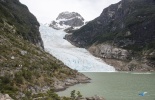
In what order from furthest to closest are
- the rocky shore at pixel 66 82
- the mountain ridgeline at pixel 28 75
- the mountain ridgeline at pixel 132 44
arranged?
1. the mountain ridgeline at pixel 132 44
2. the rocky shore at pixel 66 82
3. the mountain ridgeline at pixel 28 75

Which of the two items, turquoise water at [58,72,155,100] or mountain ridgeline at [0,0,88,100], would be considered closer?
mountain ridgeline at [0,0,88,100]

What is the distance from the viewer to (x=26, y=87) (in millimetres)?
52312

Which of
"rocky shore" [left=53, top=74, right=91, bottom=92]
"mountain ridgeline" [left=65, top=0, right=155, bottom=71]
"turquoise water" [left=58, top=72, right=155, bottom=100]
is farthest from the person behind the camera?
"mountain ridgeline" [left=65, top=0, right=155, bottom=71]

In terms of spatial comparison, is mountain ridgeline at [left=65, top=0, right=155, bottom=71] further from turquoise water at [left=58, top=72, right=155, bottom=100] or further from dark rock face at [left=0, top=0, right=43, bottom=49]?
turquoise water at [left=58, top=72, right=155, bottom=100]

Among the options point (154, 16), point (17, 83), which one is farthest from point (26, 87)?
point (154, 16)

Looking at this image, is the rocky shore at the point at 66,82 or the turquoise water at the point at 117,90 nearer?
the turquoise water at the point at 117,90

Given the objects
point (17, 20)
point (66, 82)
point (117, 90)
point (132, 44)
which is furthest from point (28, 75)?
point (132, 44)

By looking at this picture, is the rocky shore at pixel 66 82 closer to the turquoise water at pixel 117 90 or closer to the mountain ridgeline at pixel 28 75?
the mountain ridgeline at pixel 28 75

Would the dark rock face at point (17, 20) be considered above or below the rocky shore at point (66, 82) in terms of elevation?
above

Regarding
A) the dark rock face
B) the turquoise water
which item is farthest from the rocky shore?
the dark rock face

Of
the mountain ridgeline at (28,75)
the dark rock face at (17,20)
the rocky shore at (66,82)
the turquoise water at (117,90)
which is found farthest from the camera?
the dark rock face at (17,20)

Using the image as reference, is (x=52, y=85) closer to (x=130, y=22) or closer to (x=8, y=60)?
(x=8, y=60)

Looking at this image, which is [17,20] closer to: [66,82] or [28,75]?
[66,82]

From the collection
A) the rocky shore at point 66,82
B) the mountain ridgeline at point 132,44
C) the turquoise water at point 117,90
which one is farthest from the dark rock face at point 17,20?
the mountain ridgeline at point 132,44
